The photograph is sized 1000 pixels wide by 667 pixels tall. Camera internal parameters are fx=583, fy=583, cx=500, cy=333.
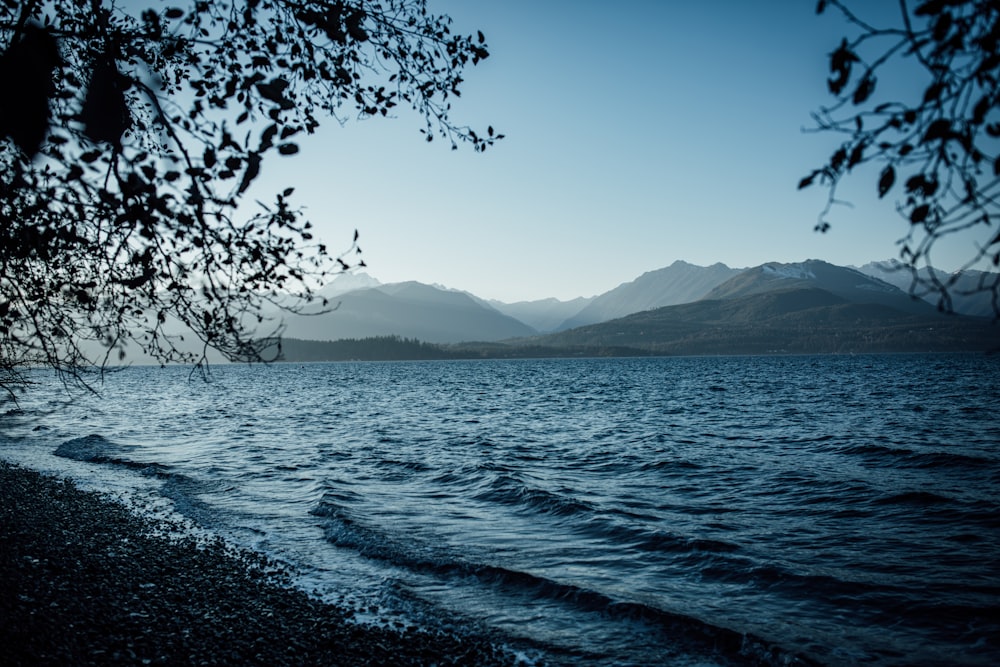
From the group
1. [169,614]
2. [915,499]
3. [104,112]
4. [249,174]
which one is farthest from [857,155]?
[915,499]

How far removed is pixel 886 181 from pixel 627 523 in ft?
47.4

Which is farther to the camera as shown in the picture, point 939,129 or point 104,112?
point 104,112

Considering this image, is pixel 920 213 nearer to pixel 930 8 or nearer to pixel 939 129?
pixel 939 129

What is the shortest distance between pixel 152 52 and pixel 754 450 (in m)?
28.8

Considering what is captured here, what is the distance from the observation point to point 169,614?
9648 mm

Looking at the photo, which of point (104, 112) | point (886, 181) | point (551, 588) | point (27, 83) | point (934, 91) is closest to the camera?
Answer: point (934, 91)

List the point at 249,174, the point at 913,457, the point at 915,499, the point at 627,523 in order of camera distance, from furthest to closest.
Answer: the point at 913,457
the point at 915,499
the point at 627,523
the point at 249,174

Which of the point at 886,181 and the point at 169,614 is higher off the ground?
the point at 886,181

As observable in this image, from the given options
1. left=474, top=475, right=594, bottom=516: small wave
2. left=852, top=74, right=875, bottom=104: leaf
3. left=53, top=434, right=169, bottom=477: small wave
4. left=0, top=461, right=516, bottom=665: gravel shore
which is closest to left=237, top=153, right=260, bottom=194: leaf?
left=852, top=74, right=875, bottom=104: leaf

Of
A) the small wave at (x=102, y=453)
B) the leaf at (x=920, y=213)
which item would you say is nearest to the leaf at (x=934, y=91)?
the leaf at (x=920, y=213)

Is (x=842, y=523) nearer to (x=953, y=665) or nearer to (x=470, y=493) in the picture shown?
(x=953, y=665)

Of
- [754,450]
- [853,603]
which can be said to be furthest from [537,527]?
[754,450]

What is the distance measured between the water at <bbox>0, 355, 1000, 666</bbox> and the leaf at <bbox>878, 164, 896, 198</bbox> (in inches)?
314

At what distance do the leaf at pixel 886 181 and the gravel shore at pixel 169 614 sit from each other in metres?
8.10
